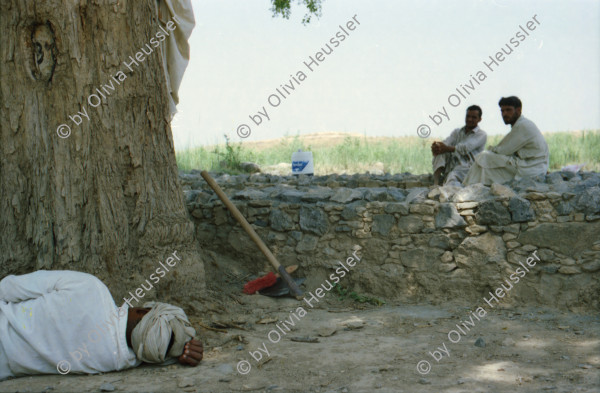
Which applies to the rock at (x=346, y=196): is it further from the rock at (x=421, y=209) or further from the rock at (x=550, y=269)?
the rock at (x=550, y=269)

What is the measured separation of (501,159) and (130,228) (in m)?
3.82

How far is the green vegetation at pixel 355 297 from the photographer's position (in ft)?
13.8

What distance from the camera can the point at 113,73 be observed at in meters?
3.47

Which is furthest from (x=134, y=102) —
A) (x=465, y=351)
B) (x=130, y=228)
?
Answer: (x=465, y=351)

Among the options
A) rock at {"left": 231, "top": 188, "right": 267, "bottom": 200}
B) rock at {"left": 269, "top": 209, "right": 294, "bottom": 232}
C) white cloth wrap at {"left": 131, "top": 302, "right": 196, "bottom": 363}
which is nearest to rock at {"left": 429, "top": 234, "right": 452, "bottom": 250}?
rock at {"left": 269, "top": 209, "right": 294, "bottom": 232}

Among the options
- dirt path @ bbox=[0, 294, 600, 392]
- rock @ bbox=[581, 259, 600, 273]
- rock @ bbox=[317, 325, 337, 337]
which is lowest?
rock @ bbox=[317, 325, 337, 337]

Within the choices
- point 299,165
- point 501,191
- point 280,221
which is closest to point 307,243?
point 280,221

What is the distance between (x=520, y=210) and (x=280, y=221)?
1.92 metres

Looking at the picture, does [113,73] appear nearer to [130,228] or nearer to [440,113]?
[130,228]

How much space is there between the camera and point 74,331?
2809mm

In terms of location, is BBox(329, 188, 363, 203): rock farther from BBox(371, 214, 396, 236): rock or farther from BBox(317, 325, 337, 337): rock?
BBox(317, 325, 337, 337): rock

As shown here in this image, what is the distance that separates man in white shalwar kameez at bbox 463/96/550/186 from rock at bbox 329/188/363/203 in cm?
171

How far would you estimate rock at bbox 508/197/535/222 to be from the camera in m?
3.95

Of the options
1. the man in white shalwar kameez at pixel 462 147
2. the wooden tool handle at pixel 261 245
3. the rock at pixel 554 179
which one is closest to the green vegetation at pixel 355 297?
the wooden tool handle at pixel 261 245
